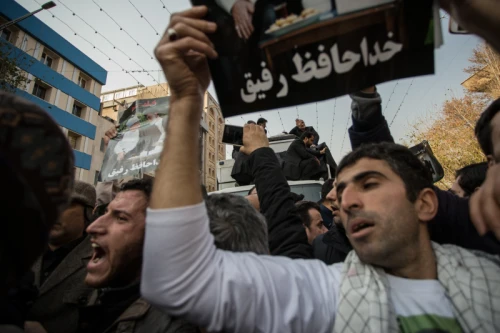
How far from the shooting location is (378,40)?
3.48 ft

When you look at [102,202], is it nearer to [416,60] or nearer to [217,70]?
[217,70]

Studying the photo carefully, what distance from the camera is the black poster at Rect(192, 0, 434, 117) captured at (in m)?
1.02

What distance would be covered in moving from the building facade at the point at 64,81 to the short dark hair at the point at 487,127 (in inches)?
861

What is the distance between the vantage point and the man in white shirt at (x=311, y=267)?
3.01 ft

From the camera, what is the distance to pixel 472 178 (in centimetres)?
267

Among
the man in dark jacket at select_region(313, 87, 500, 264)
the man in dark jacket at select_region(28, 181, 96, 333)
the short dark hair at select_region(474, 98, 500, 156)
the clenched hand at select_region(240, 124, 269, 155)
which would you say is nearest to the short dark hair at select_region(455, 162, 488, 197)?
the short dark hair at select_region(474, 98, 500, 156)

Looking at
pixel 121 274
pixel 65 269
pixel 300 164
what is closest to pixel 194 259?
pixel 121 274

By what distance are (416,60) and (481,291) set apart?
2.98ft

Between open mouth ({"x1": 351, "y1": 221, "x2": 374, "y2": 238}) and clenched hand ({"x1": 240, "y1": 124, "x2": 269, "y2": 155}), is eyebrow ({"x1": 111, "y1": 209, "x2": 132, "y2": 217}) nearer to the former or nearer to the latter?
clenched hand ({"x1": 240, "y1": 124, "x2": 269, "y2": 155})

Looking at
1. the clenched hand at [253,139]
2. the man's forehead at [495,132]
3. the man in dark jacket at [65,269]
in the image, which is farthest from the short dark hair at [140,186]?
the man's forehead at [495,132]

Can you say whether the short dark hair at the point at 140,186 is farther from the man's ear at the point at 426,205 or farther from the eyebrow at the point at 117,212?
the man's ear at the point at 426,205

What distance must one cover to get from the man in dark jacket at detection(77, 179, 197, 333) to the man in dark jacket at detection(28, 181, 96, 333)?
0.50 ft

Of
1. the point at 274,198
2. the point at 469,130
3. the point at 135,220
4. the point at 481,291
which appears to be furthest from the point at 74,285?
the point at 469,130

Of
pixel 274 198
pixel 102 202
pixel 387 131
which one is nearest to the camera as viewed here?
pixel 387 131
